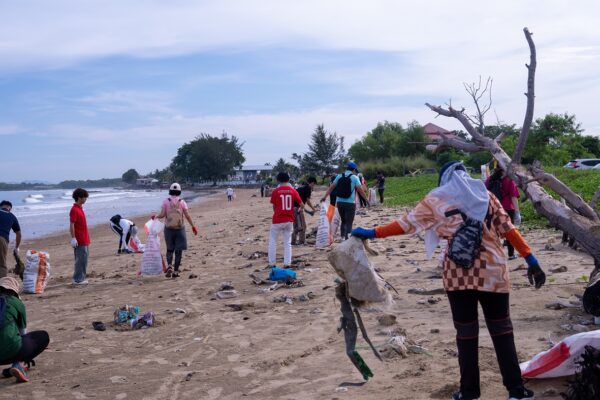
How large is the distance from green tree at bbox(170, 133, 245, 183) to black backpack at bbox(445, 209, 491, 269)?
11331 cm

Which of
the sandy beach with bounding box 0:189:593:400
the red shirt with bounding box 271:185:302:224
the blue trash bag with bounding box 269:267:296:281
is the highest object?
the red shirt with bounding box 271:185:302:224

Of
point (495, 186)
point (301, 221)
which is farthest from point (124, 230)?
point (495, 186)

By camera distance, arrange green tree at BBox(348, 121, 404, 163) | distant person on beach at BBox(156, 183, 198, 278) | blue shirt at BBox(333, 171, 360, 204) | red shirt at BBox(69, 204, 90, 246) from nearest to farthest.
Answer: red shirt at BBox(69, 204, 90, 246) < distant person on beach at BBox(156, 183, 198, 278) < blue shirt at BBox(333, 171, 360, 204) < green tree at BBox(348, 121, 404, 163)

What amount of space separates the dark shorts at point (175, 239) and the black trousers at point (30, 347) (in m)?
5.39

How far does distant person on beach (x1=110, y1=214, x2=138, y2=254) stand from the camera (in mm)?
16312

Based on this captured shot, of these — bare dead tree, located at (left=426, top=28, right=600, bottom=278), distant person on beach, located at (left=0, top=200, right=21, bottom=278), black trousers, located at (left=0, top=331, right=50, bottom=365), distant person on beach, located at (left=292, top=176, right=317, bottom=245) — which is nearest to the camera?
black trousers, located at (left=0, top=331, right=50, bottom=365)

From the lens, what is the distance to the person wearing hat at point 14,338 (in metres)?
5.71

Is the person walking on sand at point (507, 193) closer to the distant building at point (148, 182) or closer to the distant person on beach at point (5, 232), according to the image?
the distant person on beach at point (5, 232)

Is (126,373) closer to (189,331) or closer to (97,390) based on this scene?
(97,390)

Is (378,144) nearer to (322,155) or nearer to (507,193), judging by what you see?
(322,155)

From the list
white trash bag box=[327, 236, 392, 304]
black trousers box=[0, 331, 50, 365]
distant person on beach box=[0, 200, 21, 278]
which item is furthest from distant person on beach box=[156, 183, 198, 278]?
white trash bag box=[327, 236, 392, 304]

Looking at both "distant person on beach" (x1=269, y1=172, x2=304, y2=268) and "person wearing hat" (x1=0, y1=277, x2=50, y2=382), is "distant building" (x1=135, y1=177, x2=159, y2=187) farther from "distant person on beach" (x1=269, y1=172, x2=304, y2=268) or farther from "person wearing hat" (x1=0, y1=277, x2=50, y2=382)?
"person wearing hat" (x1=0, y1=277, x2=50, y2=382)

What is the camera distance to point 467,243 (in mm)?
4094

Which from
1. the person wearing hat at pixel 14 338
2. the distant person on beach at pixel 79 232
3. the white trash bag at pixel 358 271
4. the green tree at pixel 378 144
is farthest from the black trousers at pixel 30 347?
the green tree at pixel 378 144
